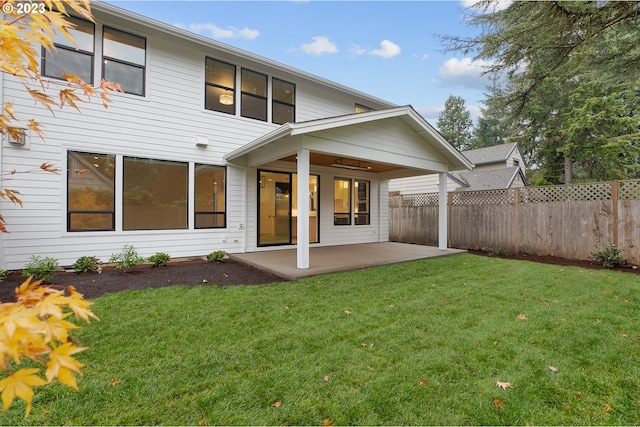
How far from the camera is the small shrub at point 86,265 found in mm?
5773

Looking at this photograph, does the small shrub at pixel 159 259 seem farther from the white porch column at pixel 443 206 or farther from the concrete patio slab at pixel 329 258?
the white porch column at pixel 443 206

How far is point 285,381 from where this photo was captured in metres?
2.38

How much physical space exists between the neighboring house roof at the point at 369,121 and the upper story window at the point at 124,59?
255 centimetres

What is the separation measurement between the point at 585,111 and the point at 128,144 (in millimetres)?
21497

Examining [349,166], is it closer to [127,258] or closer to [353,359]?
[127,258]

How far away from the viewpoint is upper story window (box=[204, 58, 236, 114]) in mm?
7691

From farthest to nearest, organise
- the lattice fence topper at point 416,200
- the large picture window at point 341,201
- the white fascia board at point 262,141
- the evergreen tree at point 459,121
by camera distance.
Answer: the evergreen tree at point 459,121 → the lattice fence topper at point 416,200 → the large picture window at point 341,201 → the white fascia board at point 262,141

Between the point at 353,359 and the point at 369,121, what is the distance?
16.9 feet

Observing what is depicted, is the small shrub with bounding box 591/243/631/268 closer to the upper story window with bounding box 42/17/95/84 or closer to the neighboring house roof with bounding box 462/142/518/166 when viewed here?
the upper story window with bounding box 42/17/95/84

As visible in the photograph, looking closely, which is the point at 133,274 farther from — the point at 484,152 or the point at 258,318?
the point at 484,152

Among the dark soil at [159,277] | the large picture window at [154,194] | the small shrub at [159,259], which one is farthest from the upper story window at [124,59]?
the dark soil at [159,277]

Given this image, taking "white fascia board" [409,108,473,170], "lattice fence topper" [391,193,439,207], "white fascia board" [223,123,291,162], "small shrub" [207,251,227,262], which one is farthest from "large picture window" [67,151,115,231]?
"lattice fence topper" [391,193,439,207]

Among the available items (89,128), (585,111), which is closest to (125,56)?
(89,128)

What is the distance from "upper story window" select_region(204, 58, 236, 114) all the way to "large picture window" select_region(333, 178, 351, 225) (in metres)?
4.01
